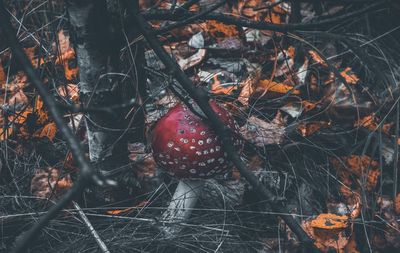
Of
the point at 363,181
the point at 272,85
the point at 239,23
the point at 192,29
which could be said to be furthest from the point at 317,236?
Result: the point at 192,29

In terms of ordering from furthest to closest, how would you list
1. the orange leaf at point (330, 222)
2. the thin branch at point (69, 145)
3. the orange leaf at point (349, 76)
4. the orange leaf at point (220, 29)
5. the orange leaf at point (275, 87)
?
the orange leaf at point (220, 29), the orange leaf at point (349, 76), the orange leaf at point (275, 87), the orange leaf at point (330, 222), the thin branch at point (69, 145)

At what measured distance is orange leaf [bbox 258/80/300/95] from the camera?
2.03 metres

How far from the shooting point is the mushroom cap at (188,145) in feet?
4.62

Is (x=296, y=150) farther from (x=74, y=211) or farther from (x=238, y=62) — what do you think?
(x=74, y=211)

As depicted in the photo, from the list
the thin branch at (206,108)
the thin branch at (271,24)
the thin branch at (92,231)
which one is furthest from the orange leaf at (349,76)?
the thin branch at (92,231)

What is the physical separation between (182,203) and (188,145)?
0.37m

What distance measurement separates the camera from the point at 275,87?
204 centimetres

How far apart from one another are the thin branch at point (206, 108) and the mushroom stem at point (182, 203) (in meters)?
0.34

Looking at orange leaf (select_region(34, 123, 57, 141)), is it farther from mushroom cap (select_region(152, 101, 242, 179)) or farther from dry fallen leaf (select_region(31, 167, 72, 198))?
mushroom cap (select_region(152, 101, 242, 179))

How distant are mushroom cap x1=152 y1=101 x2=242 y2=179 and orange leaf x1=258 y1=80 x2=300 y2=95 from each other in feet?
1.98

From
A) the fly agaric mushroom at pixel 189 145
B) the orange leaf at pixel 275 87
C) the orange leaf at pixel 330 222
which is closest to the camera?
the fly agaric mushroom at pixel 189 145

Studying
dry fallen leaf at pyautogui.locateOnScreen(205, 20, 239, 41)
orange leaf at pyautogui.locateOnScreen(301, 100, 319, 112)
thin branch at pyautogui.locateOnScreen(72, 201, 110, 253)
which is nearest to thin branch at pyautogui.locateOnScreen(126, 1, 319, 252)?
thin branch at pyautogui.locateOnScreen(72, 201, 110, 253)

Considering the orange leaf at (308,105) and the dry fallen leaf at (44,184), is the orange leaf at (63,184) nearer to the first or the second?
the dry fallen leaf at (44,184)

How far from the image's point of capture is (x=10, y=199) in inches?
65.4
